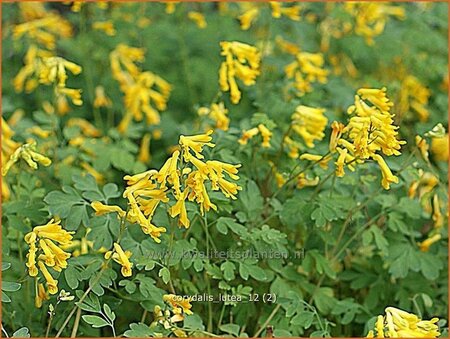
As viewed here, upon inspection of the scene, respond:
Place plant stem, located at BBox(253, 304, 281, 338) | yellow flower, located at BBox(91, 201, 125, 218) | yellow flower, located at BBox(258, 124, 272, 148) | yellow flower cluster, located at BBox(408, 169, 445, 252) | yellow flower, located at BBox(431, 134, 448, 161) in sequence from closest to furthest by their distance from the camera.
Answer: yellow flower, located at BBox(91, 201, 125, 218)
plant stem, located at BBox(253, 304, 281, 338)
yellow flower, located at BBox(258, 124, 272, 148)
yellow flower cluster, located at BBox(408, 169, 445, 252)
yellow flower, located at BBox(431, 134, 448, 161)

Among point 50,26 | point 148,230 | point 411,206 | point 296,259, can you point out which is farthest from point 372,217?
point 50,26

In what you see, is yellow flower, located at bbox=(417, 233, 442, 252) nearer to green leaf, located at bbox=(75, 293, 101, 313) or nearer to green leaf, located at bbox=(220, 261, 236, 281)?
green leaf, located at bbox=(220, 261, 236, 281)

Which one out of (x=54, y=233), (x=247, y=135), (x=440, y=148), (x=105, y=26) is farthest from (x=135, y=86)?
(x=54, y=233)

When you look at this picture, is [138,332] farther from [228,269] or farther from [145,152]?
[145,152]

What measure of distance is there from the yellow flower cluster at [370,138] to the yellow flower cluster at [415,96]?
1409 mm

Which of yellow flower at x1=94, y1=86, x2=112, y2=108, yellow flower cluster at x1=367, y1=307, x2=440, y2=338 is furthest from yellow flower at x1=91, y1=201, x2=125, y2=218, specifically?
yellow flower at x1=94, y1=86, x2=112, y2=108

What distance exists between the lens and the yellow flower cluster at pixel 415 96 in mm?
3650

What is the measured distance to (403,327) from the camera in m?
1.87

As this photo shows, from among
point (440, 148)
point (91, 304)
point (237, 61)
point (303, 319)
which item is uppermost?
point (237, 61)

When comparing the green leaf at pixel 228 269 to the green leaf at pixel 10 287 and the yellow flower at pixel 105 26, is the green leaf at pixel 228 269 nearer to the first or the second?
the green leaf at pixel 10 287

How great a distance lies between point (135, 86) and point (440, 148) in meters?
1.30

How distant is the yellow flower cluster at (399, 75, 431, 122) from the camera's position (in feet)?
12.0

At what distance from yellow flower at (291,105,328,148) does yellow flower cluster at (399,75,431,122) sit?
115cm

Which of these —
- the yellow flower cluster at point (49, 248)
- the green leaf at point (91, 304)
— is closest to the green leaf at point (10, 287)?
the yellow flower cluster at point (49, 248)
